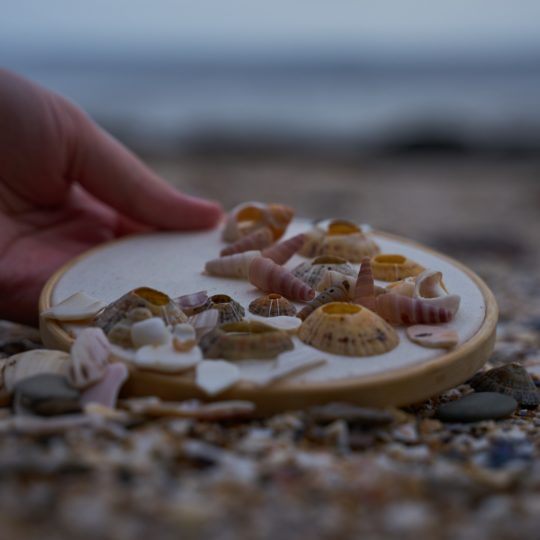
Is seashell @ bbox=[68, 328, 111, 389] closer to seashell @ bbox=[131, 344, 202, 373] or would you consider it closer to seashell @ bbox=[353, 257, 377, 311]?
seashell @ bbox=[131, 344, 202, 373]

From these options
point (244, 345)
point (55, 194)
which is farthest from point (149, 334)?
point (55, 194)

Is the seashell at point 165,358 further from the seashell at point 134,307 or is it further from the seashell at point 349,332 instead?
the seashell at point 349,332

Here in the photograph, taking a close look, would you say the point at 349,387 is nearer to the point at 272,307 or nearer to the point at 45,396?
the point at 272,307

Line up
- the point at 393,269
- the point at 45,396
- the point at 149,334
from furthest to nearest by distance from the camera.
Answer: the point at 393,269
the point at 149,334
the point at 45,396

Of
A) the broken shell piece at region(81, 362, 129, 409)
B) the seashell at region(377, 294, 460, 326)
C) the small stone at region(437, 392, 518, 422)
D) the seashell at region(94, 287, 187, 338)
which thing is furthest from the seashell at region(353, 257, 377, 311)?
the broken shell piece at region(81, 362, 129, 409)

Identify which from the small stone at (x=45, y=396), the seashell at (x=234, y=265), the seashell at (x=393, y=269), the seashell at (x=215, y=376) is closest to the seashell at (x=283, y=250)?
the seashell at (x=234, y=265)

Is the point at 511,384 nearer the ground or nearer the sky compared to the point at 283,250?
nearer the ground

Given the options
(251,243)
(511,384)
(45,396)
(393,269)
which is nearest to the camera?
(45,396)
